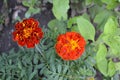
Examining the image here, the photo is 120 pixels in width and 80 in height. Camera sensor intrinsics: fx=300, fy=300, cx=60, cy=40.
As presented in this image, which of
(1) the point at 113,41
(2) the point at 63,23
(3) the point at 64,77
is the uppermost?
(2) the point at 63,23

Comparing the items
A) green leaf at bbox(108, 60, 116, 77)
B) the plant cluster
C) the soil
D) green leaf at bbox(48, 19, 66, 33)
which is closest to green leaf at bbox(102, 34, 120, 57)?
the plant cluster

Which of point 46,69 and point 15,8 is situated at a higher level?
point 15,8

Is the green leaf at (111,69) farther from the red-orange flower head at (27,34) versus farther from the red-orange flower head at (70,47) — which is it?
the red-orange flower head at (27,34)

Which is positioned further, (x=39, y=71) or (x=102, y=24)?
(x=102, y=24)

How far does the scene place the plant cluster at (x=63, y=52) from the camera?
47.9 inches

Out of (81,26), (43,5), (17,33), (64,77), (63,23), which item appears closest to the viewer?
(17,33)

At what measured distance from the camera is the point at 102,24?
1691 mm

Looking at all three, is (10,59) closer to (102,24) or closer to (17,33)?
(17,33)

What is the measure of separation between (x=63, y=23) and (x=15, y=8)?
0.58 metres

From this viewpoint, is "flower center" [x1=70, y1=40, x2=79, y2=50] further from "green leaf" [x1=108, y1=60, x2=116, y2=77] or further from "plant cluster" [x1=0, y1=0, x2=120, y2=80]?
"green leaf" [x1=108, y1=60, x2=116, y2=77]

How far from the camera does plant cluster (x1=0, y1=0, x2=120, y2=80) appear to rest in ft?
3.99

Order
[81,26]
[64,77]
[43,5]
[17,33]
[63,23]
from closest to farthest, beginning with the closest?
[17,33] → [64,77] → [81,26] → [63,23] → [43,5]

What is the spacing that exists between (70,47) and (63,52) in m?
0.04

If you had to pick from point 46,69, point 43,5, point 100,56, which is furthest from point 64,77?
point 43,5
